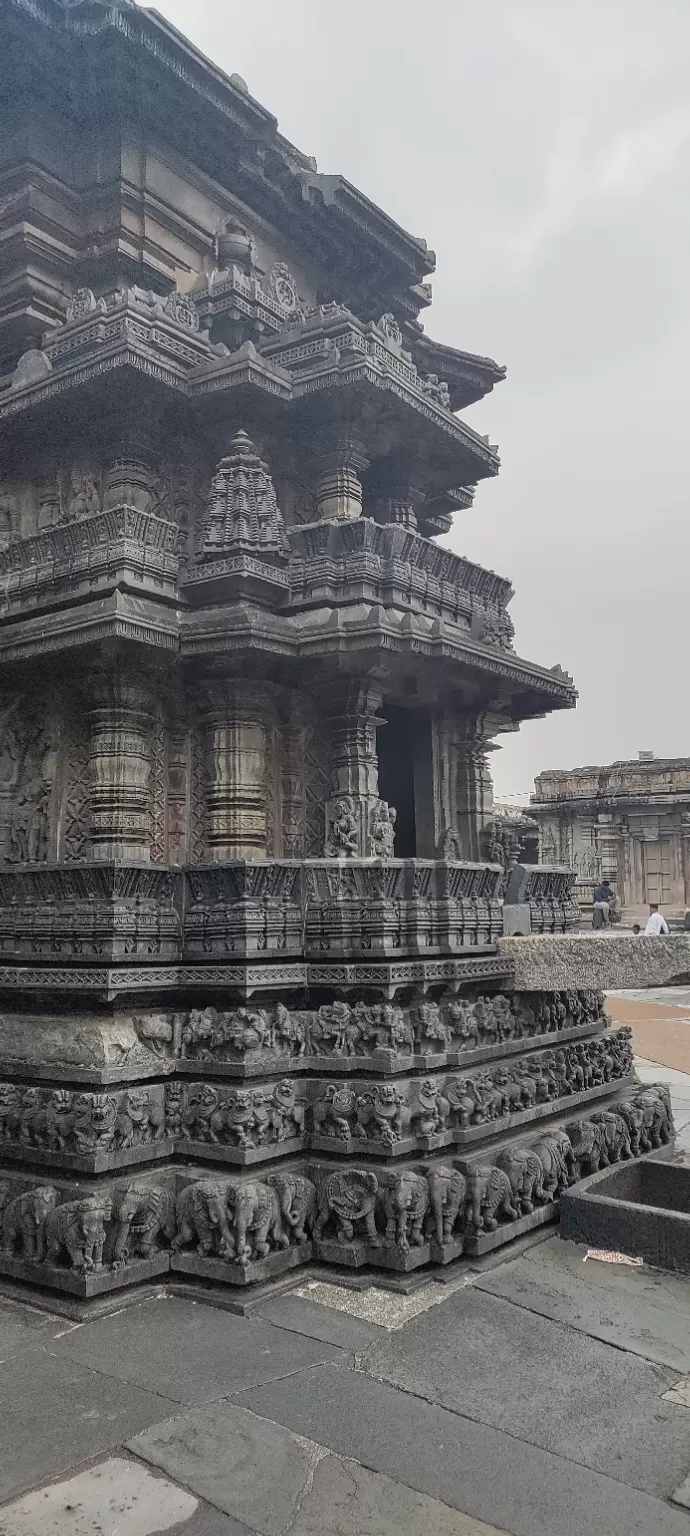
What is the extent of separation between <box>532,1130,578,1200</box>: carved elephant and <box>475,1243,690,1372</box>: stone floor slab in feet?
2.15

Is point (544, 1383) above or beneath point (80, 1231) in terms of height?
beneath

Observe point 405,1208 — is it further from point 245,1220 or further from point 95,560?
point 95,560

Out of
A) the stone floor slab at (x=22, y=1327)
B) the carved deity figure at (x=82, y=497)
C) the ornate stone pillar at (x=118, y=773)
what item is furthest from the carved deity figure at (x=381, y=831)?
the stone floor slab at (x=22, y=1327)

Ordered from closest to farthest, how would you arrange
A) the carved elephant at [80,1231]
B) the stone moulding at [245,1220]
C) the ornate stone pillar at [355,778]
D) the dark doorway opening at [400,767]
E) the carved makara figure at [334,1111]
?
1. the carved elephant at [80,1231]
2. the stone moulding at [245,1220]
3. the carved makara figure at [334,1111]
4. the ornate stone pillar at [355,778]
5. the dark doorway opening at [400,767]

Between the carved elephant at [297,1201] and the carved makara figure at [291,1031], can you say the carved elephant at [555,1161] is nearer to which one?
the carved elephant at [297,1201]

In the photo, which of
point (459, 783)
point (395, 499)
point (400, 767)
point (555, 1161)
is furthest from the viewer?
point (395, 499)

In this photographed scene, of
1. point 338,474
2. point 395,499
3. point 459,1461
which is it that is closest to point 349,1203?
point 459,1461

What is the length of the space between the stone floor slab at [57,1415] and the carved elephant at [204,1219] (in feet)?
3.64

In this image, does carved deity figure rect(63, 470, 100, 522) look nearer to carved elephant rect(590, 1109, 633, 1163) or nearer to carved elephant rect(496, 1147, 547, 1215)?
carved elephant rect(496, 1147, 547, 1215)

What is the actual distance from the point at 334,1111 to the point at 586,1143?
2317mm

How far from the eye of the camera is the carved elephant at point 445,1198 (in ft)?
19.4

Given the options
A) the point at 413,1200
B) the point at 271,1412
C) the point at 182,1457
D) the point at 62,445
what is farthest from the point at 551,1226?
the point at 62,445

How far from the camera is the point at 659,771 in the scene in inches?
1281

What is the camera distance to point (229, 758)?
7301mm
